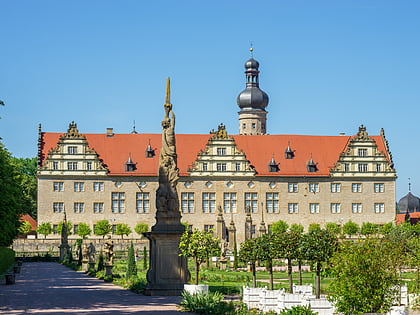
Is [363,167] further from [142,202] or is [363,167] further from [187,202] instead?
[142,202]

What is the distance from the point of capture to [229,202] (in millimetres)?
80875

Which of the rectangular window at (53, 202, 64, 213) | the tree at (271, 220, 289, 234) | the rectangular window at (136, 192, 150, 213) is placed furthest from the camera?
the rectangular window at (136, 192, 150, 213)

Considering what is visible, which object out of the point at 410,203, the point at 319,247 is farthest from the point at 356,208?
the point at 319,247

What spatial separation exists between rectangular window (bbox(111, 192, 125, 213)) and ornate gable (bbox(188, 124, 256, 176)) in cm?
701

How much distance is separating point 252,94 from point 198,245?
79.0 meters

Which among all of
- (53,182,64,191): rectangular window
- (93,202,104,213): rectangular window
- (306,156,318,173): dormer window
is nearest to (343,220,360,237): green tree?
(306,156,318,173): dormer window

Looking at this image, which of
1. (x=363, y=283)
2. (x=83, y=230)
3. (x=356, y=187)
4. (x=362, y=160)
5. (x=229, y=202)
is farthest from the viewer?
(x=356, y=187)

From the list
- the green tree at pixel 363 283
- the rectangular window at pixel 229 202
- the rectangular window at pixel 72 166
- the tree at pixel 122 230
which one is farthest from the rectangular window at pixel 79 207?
the green tree at pixel 363 283

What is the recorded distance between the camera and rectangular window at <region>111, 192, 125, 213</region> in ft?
262

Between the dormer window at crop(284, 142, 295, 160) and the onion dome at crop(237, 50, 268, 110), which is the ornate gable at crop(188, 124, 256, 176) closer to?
the dormer window at crop(284, 142, 295, 160)

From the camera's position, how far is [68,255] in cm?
5831

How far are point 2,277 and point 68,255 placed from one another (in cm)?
2074

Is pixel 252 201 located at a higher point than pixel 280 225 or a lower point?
higher

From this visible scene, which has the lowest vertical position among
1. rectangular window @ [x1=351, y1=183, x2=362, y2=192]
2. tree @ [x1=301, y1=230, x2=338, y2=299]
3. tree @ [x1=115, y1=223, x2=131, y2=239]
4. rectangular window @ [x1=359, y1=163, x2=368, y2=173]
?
tree @ [x1=301, y1=230, x2=338, y2=299]
